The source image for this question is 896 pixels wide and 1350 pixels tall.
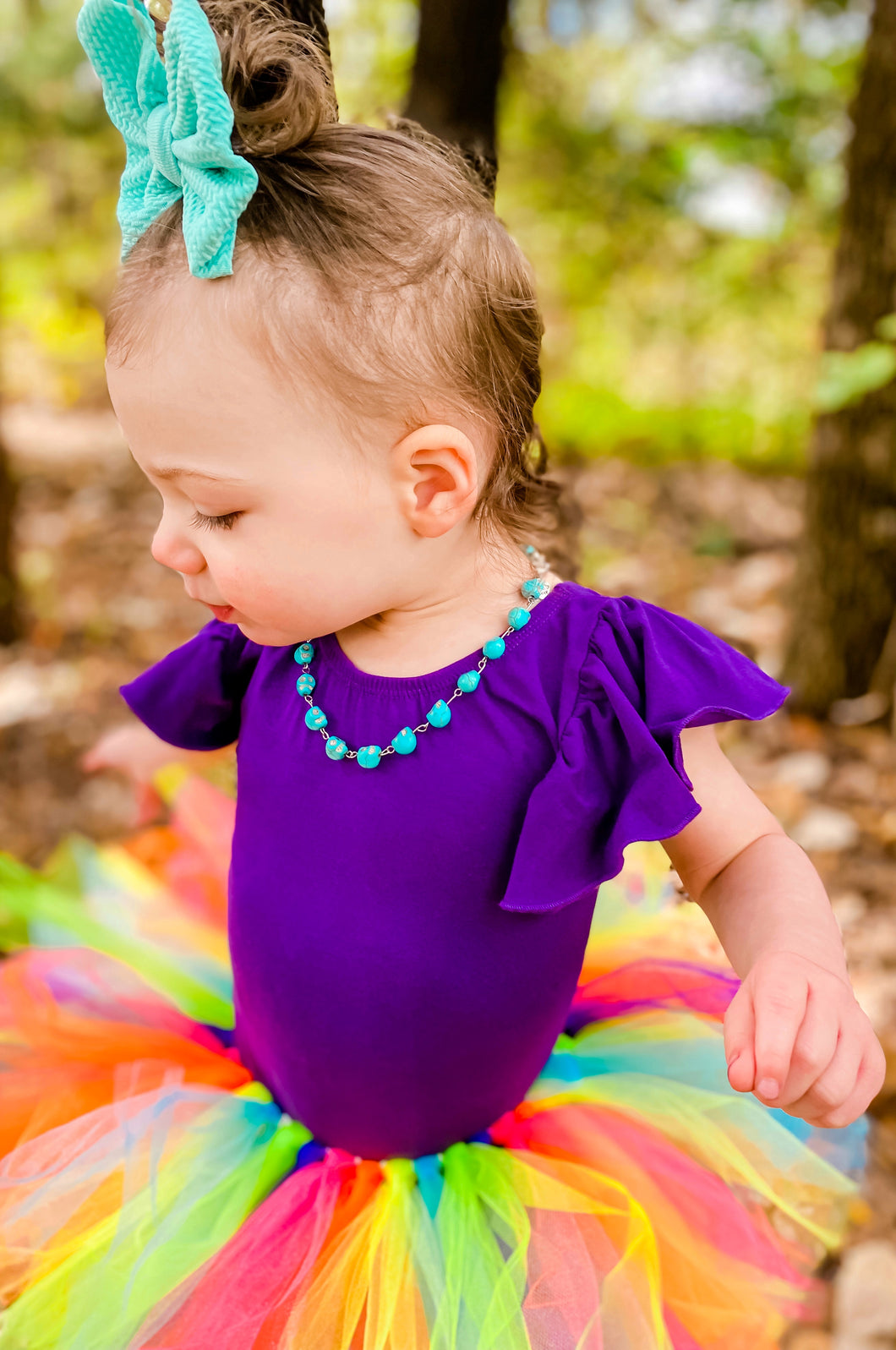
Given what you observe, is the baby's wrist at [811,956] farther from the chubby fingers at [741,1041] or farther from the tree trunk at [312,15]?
the tree trunk at [312,15]

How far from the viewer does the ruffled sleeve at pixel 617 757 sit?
0.91 m

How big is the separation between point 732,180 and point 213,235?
3.83 metres

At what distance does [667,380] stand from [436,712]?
5.04 meters

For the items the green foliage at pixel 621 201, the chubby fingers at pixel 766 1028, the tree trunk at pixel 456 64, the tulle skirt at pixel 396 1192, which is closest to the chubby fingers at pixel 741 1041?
the chubby fingers at pixel 766 1028

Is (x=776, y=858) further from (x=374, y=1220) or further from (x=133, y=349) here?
(x=133, y=349)

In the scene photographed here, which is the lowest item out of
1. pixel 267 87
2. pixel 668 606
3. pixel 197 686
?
pixel 668 606

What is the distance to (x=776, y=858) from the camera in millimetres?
961

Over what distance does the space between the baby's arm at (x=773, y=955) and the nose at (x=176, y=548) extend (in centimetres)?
48

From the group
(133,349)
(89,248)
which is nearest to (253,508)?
(133,349)

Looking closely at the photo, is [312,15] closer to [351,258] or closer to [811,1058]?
[351,258]

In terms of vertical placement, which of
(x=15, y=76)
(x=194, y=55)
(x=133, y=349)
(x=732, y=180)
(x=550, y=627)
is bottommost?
(x=550, y=627)

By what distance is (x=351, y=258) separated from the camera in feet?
2.77

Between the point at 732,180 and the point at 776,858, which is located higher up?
the point at 732,180

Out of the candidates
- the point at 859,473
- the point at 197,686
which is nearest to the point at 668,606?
the point at 859,473
